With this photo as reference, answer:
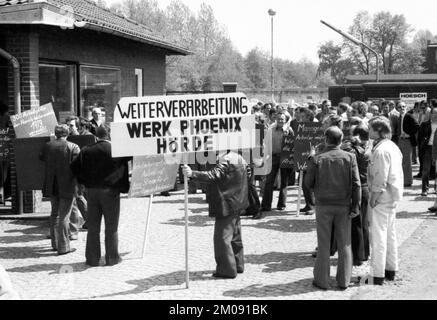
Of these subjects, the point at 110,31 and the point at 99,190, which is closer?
the point at 99,190

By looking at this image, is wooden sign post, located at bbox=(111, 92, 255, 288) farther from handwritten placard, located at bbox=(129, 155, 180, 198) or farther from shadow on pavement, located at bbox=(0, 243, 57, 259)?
shadow on pavement, located at bbox=(0, 243, 57, 259)

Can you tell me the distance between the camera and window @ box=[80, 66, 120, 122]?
14798 mm

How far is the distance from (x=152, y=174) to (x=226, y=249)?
1544 millimetres

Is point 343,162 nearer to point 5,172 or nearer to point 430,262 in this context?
point 430,262

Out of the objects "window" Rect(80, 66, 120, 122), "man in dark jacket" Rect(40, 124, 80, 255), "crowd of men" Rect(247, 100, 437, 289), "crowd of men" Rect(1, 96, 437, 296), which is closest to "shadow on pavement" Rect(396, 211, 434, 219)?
"crowd of men" Rect(1, 96, 437, 296)

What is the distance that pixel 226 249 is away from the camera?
7863 millimetres

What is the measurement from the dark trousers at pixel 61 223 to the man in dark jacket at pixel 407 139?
27.8ft

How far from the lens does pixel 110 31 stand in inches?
543

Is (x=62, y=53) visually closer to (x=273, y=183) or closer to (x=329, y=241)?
(x=273, y=183)

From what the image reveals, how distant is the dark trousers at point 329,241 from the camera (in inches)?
288

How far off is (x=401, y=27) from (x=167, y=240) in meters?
78.0

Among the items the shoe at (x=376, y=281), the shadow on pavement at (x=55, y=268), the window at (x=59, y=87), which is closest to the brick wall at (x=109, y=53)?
the window at (x=59, y=87)

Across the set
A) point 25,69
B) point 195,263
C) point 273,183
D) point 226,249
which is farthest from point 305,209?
point 25,69

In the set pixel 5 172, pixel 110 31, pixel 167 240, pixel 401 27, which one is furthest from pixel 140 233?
pixel 401 27
